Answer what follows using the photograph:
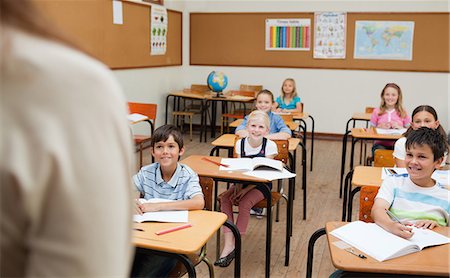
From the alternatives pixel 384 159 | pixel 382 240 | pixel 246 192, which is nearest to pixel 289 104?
pixel 384 159

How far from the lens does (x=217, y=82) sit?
294 inches

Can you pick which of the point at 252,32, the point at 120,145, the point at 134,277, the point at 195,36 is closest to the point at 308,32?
the point at 252,32

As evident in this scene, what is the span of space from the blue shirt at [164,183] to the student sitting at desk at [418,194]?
2.92 ft

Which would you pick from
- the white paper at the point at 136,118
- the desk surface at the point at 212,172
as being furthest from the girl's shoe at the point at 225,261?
the white paper at the point at 136,118

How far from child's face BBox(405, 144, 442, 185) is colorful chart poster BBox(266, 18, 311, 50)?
568cm

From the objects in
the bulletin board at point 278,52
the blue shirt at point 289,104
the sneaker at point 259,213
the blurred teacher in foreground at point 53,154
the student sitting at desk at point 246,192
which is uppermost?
the bulletin board at point 278,52

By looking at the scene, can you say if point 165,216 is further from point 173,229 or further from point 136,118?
point 136,118

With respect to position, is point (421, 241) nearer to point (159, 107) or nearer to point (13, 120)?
point (13, 120)

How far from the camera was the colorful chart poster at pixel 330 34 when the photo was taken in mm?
7598

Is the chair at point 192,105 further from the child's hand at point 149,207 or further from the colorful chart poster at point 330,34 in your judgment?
the child's hand at point 149,207

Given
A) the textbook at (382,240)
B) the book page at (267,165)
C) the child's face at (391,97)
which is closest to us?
the textbook at (382,240)

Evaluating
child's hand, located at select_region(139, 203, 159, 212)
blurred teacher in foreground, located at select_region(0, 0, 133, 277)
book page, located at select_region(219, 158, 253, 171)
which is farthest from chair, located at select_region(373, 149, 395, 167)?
blurred teacher in foreground, located at select_region(0, 0, 133, 277)

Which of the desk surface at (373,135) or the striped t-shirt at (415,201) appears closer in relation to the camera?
the striped t-shirt at (415,201)

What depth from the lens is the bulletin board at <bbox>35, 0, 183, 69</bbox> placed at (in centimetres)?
515
